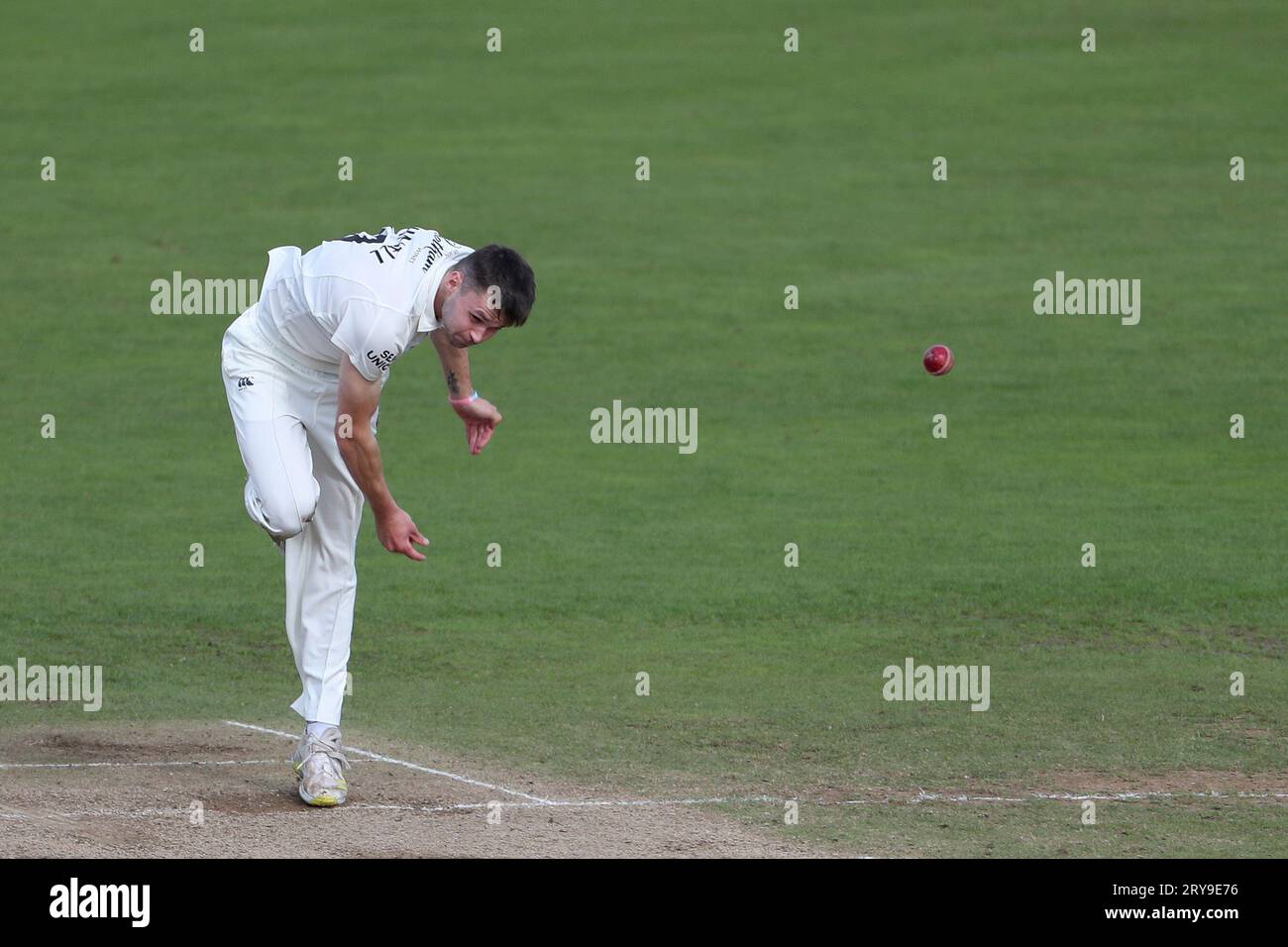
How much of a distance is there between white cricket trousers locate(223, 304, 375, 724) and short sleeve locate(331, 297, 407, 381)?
27.9 inches

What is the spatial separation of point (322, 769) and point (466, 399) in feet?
6.11

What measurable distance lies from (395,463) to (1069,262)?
1199cm

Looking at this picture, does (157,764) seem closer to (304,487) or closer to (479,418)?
(304,487)

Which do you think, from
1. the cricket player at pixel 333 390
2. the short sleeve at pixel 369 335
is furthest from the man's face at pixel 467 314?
the short sleeve at pixel 369 335

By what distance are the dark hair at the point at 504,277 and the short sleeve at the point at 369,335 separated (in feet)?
1.16

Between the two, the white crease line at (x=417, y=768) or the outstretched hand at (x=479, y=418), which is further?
the white crease line at (x=417, y=768)

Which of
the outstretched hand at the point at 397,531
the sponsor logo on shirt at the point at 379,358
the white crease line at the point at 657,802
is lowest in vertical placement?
the white crease line at the point at 657,802

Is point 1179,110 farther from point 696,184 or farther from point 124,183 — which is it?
point 124,183

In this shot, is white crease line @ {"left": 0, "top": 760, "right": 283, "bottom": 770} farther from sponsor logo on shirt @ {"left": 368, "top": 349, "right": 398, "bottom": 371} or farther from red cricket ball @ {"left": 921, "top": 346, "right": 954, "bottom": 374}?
red cricket ball @ {"left": 921, "top": 346, "right": 954, "bottom": 374}

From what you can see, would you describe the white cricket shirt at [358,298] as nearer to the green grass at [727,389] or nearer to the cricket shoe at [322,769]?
the cricket shoe at [322,769]

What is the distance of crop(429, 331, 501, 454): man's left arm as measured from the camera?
8.77m

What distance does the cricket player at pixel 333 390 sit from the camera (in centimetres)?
805

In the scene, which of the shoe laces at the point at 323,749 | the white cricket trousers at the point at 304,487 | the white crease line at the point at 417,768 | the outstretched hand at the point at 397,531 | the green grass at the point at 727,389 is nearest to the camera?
the outstretched hand at the point at 397,531

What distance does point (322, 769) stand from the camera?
8633mm
